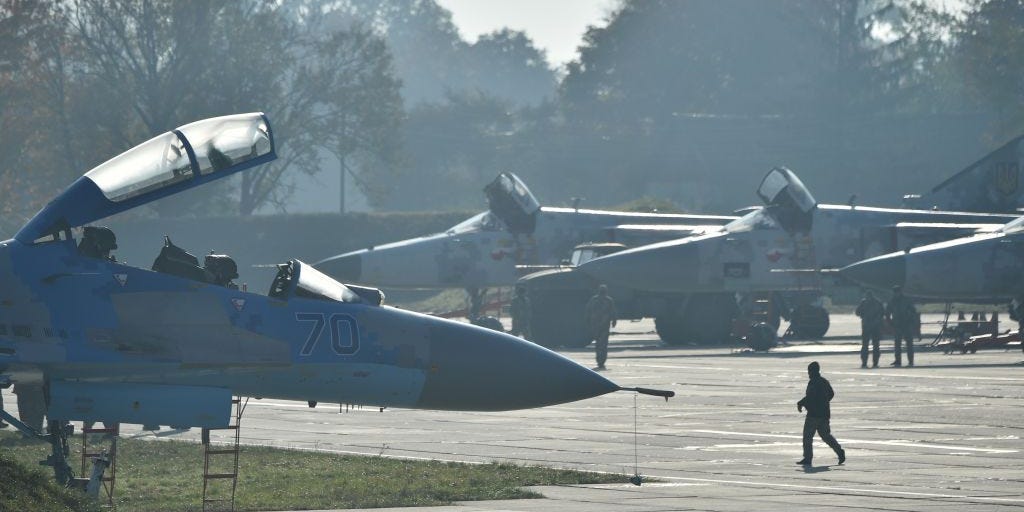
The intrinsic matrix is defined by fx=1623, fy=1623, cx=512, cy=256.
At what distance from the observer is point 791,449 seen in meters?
19.8

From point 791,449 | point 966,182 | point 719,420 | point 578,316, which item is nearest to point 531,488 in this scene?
point 791,449

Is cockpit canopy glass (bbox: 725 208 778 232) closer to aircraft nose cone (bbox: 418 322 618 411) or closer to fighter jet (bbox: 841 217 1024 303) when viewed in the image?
fighter jet (bbox: 841 217 1024 303)

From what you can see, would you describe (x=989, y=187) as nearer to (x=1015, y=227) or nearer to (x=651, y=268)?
(x=1015, y=227)

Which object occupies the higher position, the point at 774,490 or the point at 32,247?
the point at 32,247

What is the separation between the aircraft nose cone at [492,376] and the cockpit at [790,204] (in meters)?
27.6

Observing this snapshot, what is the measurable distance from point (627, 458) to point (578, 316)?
22.5 meters

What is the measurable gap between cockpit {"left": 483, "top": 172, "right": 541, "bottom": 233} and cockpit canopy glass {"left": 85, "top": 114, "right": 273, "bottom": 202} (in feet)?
95.8

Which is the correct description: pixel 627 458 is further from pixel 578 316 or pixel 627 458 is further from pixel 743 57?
pixel 743 57

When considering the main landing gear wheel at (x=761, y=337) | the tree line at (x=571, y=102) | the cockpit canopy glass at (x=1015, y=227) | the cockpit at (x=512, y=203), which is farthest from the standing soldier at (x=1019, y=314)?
the tree line at (x=571, y=102)

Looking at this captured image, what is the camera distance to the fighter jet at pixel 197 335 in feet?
45.9

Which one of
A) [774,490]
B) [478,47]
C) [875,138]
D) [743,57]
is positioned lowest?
[774,490]

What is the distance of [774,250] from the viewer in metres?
41.6

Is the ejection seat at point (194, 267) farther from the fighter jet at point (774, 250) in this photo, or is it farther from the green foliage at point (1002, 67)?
the green foliage at point (1002, 67)

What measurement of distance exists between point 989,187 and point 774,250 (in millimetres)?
8726
